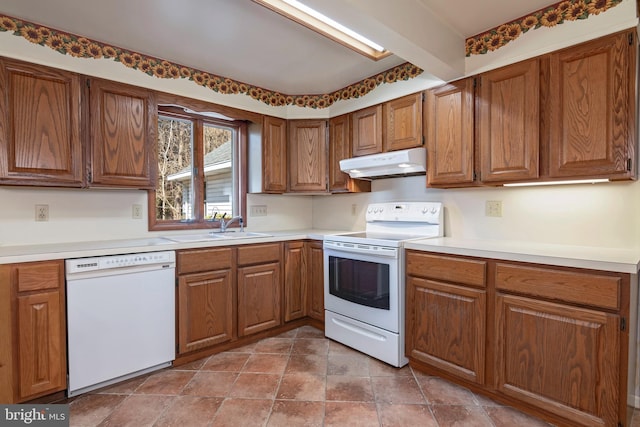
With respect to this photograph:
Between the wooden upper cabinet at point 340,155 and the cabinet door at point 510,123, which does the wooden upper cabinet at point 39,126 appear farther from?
the cabinet door at point 510,123

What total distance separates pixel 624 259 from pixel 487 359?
0.87 m

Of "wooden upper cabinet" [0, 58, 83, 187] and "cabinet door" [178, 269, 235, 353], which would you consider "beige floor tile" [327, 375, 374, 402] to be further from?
"wooden upper cabinet" [0, 58, 83, 187]

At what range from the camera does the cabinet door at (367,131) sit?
109 inches

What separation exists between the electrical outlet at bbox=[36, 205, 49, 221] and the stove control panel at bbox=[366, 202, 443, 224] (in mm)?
2503

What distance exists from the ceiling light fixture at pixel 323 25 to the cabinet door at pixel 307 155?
3.37ft

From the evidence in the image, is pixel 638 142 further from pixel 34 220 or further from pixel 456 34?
pixel 34 220

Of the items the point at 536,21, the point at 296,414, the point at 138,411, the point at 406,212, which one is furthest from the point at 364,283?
the point at 536,21

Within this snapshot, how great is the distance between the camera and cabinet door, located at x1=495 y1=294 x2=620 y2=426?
147cm

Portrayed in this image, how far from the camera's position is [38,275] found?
5.78 ft

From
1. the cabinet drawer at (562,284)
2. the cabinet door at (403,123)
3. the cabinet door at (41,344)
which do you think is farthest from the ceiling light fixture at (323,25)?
the cabinet door at (41,344)

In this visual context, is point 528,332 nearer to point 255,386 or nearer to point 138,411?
point 255,386

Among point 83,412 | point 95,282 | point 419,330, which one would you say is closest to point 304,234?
point 419,330

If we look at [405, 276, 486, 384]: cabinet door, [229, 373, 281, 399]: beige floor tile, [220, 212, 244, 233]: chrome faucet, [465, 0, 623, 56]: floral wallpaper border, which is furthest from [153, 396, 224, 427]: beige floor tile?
[465, 0, 623, 56]: floral wallpaper border

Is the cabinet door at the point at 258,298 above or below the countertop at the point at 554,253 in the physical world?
below
